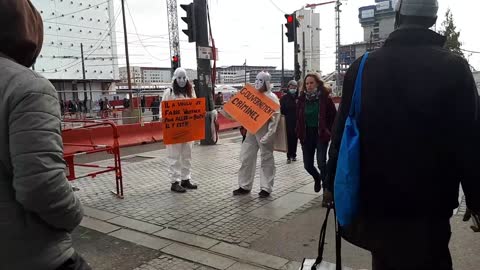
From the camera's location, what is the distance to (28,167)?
1.52 meters

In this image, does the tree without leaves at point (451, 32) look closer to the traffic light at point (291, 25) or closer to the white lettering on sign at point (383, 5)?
the traffic light at point (291, 25)

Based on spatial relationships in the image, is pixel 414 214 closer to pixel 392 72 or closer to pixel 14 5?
pixel 392 72

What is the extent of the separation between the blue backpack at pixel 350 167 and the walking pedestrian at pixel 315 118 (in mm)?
3580

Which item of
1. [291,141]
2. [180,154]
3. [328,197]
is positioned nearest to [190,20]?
[291,141]

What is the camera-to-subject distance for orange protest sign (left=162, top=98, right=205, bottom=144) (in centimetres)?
640

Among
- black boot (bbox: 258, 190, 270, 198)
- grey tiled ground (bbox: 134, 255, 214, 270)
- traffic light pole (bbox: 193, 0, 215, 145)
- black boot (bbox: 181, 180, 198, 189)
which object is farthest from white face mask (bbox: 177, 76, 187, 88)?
traffic light pole (bbox: 193, 0, 215, 145)

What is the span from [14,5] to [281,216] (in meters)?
4.16

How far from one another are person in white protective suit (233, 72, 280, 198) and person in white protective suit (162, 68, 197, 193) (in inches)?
36.0

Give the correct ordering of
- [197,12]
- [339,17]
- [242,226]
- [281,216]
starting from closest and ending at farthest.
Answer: [242,226], [281,216], [197,12], [339,17]

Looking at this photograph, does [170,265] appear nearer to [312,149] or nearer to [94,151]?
[94,151]

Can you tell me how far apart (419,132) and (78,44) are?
61459mm

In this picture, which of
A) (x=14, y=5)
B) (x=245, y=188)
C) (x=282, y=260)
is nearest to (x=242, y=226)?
(x=282, y=260)

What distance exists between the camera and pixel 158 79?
112 m

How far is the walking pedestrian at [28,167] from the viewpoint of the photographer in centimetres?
153
